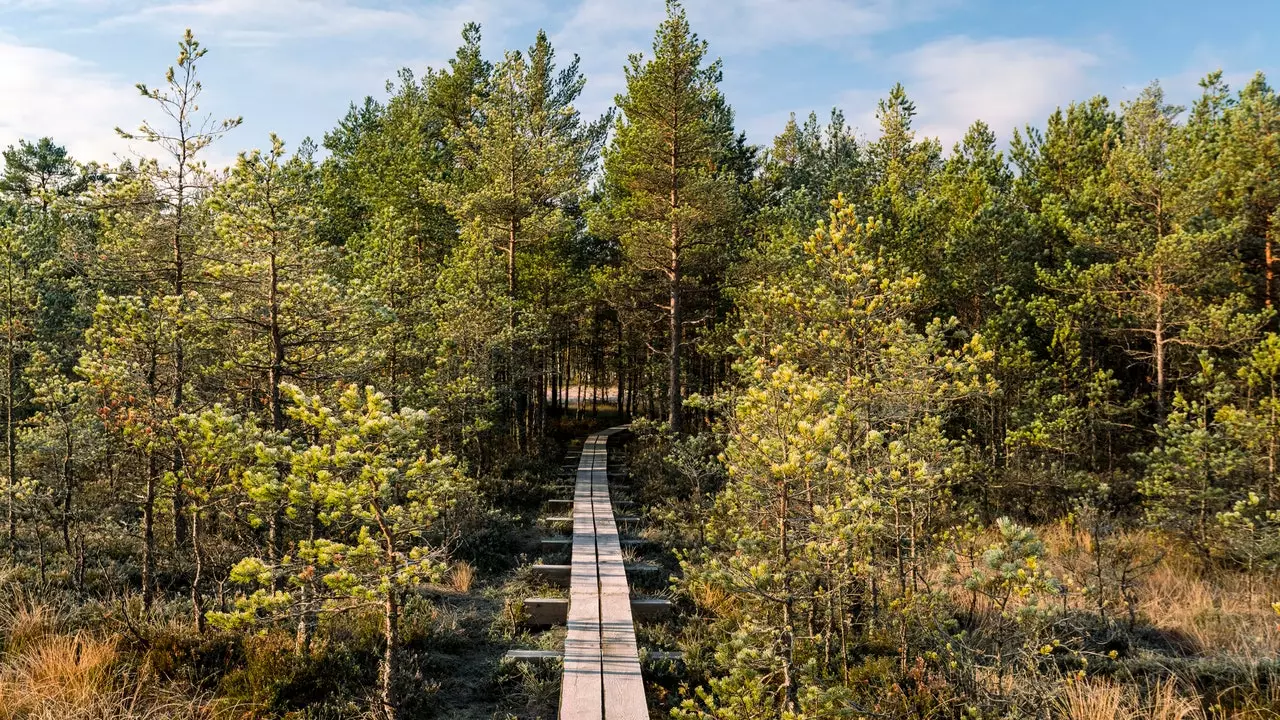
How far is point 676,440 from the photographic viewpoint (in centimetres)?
1367

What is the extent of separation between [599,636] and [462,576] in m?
3.93

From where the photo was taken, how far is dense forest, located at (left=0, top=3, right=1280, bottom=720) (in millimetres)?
5480

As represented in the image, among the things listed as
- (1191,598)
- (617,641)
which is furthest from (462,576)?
(1191,598)

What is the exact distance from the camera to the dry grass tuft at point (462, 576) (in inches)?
395

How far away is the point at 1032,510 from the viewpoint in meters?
14.7

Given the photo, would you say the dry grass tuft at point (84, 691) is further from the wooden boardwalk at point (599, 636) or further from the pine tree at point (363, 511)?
the wooden boardwalk at point (599, 636)

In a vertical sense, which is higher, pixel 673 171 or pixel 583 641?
pixel 673 171

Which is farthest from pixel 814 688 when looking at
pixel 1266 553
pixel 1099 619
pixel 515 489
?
pixel 515 489

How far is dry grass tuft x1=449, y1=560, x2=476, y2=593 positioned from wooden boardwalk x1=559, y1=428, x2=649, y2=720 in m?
1.78

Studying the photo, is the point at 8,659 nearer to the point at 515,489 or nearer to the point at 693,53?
the point at 515,489

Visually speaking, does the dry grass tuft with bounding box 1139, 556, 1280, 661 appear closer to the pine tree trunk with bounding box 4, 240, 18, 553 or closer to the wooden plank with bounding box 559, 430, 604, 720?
the wooden plank with bounding box 559, 430, 604, 720

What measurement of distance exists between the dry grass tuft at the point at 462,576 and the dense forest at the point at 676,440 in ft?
0.67

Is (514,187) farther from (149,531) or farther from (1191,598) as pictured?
(1191,598)

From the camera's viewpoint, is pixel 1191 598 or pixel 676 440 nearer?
pixel 1191 598
